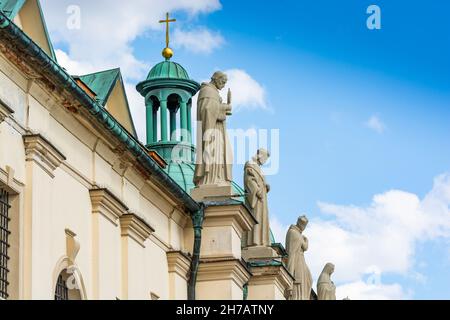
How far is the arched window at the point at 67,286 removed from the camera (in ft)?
82.3

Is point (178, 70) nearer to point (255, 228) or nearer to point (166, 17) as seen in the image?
point (166, 17)

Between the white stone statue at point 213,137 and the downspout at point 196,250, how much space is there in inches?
29.7


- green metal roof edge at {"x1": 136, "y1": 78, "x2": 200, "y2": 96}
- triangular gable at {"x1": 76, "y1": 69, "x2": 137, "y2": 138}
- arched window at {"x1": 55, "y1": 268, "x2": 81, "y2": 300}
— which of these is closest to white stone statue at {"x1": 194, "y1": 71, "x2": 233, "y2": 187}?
triangular gable at {"x1": 76, "y1": 69, "x2": 137, "y2": 138}

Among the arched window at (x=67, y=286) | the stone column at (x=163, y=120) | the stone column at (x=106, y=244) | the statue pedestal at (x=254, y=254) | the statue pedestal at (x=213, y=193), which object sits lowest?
the arched window at (x=67, y=286)

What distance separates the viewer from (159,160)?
34.2 metres

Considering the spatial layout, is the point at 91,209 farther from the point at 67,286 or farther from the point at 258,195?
the point at 258,195

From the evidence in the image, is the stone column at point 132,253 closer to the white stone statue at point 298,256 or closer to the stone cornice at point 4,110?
the stone cornice at point 4,110

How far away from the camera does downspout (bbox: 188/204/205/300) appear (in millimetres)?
31250

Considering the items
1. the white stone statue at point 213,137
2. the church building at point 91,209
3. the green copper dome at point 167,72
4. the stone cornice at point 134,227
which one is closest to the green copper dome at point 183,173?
the green copper dome at point 167,72

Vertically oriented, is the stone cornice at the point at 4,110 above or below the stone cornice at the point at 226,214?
below

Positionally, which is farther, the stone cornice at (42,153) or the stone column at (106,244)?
the stone column at (106,244)

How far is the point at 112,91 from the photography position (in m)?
30.2
